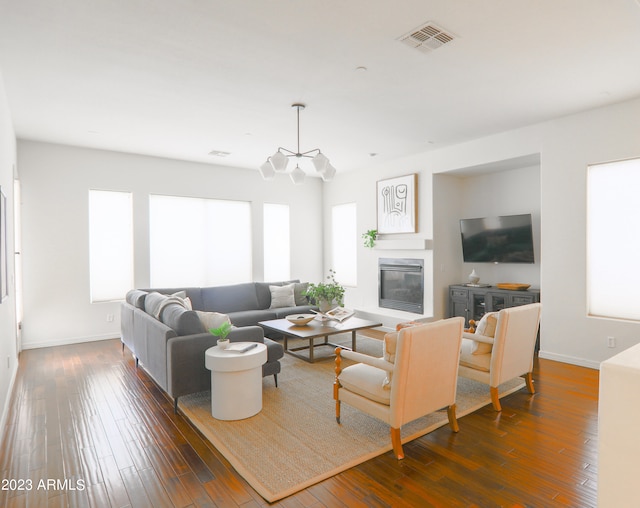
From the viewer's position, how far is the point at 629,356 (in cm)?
114

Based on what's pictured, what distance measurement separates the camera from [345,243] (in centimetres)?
822

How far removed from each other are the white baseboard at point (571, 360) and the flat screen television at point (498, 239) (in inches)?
51.3

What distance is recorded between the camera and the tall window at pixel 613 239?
4258mm

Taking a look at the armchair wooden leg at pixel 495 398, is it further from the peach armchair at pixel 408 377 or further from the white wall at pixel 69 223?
the white wall at pixel 69 223

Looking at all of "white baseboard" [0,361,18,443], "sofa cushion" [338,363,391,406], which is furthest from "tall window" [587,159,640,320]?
"white baseboard" [0,361,18,443]

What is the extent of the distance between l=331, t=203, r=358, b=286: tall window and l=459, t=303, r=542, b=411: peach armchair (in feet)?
14.5

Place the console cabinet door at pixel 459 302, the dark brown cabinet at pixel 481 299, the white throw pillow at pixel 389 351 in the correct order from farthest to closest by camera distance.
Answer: the console cabinet door at pixel 459 302, the dark brown cabinet at pixel 481 299, the white throw pillow at pixel 389 351

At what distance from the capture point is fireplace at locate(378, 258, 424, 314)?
6469mm

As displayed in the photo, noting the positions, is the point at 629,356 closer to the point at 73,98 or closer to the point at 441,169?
the point at 73,98

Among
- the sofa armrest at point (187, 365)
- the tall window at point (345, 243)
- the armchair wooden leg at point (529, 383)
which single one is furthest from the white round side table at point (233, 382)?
the tall window at point (345, 243)

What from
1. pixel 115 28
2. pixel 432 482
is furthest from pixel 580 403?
pixel 115 28

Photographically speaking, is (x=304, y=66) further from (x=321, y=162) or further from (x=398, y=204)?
(x=398, y=204)

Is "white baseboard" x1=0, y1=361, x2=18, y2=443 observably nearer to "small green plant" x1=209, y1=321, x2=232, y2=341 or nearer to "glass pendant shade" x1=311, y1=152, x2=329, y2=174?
"small green plant" x1=209, y1=321, x2=232, y2=341

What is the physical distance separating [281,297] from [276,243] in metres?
1.82
